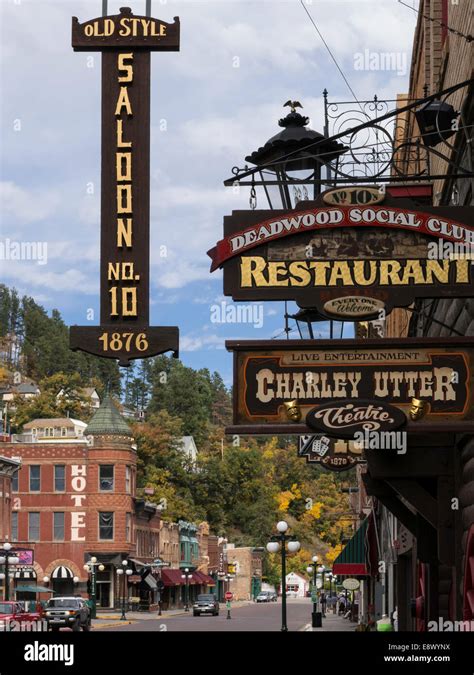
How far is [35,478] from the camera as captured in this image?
262 feet

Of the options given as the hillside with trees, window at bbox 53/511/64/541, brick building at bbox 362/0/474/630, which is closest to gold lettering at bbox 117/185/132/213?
brick building at bbox 362/0/474/630

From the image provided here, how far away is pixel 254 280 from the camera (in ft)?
39.4

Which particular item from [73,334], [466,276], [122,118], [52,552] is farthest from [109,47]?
[52,552]

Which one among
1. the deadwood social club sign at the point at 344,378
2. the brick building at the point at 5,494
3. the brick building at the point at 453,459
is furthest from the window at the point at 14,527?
the deadwood social club sign at the point at 344,378

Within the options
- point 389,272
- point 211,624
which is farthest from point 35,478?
point 389,272

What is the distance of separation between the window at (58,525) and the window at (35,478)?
2155 mm

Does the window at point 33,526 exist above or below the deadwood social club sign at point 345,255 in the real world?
below

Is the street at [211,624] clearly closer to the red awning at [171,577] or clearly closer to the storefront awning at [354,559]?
the storefront awning at [354,559]

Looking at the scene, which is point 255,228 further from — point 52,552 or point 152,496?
point 152,496

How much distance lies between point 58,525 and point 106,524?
3103 mm

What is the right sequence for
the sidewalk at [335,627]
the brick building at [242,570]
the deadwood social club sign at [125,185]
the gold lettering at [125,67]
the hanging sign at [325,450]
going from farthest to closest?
the brick building at [242,570] → the sidewalk at [335,627] → the hanging sign at [325,450] → the gold lettering at [125,67] → the deadwood social club sign at [125,185]

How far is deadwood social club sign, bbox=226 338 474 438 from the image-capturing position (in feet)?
38.8

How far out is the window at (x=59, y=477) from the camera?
79438 millimetres
